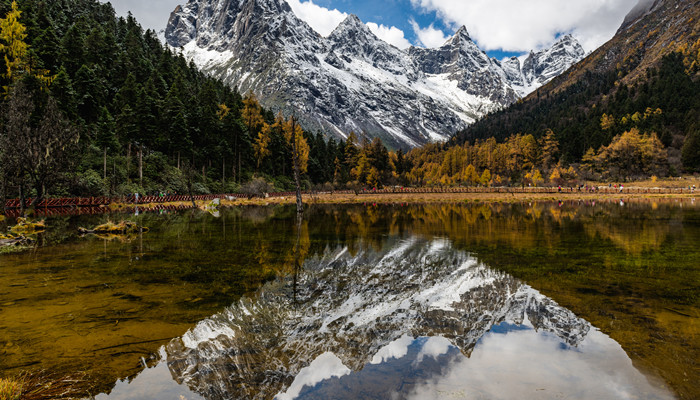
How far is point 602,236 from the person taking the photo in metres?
19.6

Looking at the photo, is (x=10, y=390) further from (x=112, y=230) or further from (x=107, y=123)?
(x=107, y=123)

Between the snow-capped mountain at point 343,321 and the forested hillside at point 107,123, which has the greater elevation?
the forested hillside at point 107,123

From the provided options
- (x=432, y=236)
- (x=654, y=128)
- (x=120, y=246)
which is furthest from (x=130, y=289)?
(x=654, y=128)

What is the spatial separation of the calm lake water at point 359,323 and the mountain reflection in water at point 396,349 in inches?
1.3

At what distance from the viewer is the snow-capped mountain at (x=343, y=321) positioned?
5766 millimetres

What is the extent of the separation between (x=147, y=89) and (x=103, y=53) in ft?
54.0

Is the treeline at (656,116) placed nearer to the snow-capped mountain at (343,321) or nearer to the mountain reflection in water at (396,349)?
the snow-capped mountain at (343,321)

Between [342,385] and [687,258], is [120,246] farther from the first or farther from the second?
[687,258]

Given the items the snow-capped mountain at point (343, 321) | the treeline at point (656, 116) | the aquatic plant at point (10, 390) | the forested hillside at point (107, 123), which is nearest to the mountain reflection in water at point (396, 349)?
the snow-capped mountain at point (343, 321)

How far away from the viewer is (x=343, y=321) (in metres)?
7.79

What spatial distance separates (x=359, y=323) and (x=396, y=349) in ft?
4.48

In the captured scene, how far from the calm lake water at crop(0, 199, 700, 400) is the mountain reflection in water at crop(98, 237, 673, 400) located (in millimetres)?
32

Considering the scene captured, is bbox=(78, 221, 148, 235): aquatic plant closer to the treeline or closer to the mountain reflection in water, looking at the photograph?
the mountain reflection in water

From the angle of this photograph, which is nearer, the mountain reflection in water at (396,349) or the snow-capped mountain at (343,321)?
the mountain reflection in water at (396,349)
